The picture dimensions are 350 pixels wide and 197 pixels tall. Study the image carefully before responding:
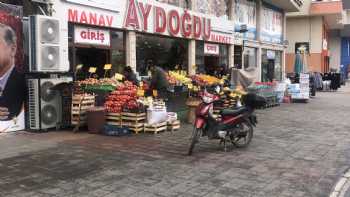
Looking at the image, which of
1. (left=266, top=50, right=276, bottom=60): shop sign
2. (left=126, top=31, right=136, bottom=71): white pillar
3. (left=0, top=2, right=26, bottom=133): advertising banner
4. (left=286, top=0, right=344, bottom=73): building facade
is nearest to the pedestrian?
(left=126, top=31, right=136, bottom=71): white pillar

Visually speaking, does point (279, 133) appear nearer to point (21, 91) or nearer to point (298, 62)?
point (21, 91)

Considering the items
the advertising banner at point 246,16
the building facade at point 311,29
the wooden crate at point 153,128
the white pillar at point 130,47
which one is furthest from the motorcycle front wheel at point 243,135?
the building facade at point 311,29

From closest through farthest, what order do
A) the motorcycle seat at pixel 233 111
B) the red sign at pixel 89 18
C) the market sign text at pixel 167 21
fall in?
the motorcycle seat at pixel 233 111 → the red sign at pixel 89 18 → the market sign text at pixel 167 21

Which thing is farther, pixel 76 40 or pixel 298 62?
pixel 298 62

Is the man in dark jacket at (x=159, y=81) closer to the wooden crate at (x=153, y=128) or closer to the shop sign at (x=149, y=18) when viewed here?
the wooden crate at (x=153, y=128)

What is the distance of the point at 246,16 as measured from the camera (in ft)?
80.0

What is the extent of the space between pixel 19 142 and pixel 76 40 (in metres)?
4.09

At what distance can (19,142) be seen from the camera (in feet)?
30.3

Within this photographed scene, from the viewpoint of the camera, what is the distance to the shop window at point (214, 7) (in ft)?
62.0

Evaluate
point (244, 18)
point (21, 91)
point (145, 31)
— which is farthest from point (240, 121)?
point (244, 18)

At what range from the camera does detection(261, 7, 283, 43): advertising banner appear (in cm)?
2717

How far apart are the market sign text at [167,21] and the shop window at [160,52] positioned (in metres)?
0.38

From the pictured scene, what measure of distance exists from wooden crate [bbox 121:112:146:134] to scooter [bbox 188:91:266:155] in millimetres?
2160

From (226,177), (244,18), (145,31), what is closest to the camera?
(226,177)
